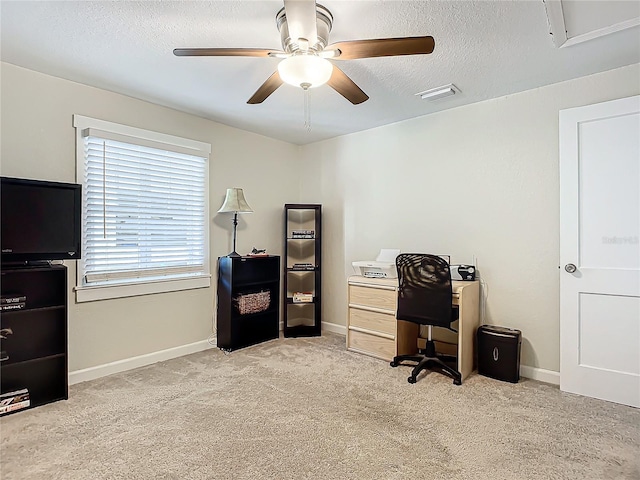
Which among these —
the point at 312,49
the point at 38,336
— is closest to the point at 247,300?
the point at 38,336

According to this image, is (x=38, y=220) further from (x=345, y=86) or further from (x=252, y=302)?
(x=345, y=86)

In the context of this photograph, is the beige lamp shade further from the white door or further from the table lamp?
the white door

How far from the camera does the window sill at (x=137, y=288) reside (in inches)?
119

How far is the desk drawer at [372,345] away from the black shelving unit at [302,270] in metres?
0.75

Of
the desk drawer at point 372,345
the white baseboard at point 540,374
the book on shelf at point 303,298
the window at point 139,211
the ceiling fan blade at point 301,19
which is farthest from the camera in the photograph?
the book on shelf at point 303,298

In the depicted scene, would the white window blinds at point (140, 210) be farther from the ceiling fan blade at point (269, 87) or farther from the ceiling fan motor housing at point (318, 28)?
the ceiling fan motor housing at point (318, 28)

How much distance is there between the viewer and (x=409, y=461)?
193 centimetres

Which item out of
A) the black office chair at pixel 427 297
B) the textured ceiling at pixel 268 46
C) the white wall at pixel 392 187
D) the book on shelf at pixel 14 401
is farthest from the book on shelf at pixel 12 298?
the black office chair at pixel 427 297

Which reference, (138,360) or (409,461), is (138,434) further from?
(409,461)

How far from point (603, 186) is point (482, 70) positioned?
123 cm

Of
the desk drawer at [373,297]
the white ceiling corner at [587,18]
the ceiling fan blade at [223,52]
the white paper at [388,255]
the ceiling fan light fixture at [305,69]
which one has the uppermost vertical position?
the white ceiling corner at [587,18]

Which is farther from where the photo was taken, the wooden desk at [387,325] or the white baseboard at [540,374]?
the wooden desk at [387,325]

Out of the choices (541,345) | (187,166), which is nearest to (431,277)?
(541,345)

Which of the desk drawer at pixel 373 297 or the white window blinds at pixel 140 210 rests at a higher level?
the white window blinds at pixel 140 210
